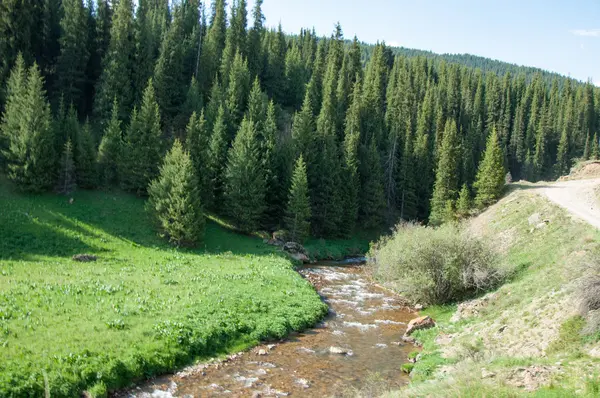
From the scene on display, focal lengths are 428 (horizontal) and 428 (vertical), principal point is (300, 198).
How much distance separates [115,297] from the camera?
2589 centimetres

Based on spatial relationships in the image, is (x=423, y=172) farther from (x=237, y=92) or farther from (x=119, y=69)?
(x=119, y=69)

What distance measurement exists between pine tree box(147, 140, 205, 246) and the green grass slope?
5.46ft

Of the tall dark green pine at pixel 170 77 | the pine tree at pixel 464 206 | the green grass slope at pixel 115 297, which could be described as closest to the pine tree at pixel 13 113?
the green grass slope at pixel 115 297

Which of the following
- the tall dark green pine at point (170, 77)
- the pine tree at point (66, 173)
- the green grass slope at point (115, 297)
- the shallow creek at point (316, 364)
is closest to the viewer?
the green grass slope at point (115, 297)

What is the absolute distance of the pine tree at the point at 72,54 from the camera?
62625mm

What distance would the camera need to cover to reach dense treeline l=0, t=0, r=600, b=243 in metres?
49.3

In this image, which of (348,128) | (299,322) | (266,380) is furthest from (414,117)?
(266,380)

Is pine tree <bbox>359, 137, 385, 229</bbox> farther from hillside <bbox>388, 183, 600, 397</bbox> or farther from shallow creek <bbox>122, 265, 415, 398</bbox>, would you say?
shallow creek <bbox>122, 265, 415, 398</bbox>

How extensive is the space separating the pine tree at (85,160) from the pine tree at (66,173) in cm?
99

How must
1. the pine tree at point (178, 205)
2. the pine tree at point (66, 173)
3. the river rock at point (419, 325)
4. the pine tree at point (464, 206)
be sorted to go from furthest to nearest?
the pine tree at point (464, 206) < the pine tree at point (66, 173) < the pine tree at point (178, 205) < the river rock at point (419, 325)

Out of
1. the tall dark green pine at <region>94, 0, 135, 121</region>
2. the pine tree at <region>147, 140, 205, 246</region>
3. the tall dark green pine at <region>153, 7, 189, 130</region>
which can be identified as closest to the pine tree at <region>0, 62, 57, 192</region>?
the pine tree at <region>147, 140, 205, 246</region>

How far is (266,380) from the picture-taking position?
20094mm

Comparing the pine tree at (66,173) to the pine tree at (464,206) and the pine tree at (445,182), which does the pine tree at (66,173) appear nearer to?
the pine tree at (445,182)

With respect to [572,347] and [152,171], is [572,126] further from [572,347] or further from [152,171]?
[572,347]
